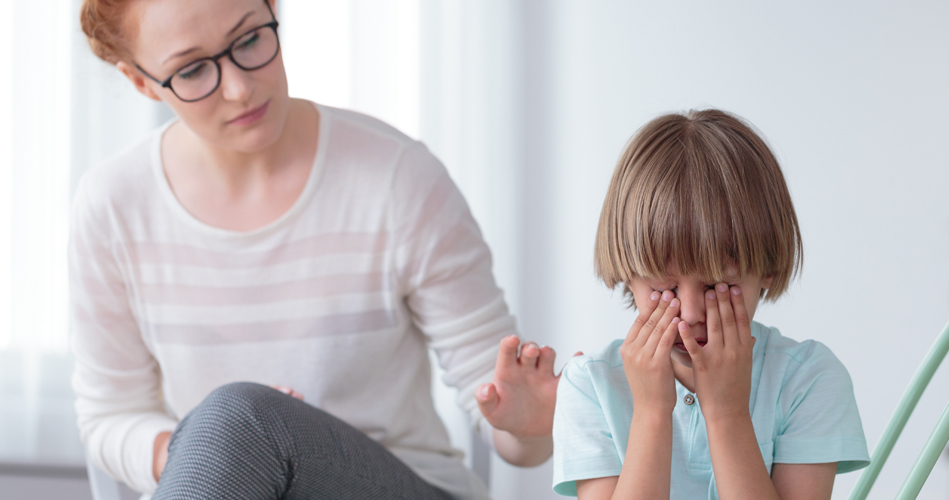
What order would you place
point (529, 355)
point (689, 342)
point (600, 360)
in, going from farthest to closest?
point (529, 355) → point (600, 360) → point (689, 342)

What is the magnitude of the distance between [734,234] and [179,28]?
0.67 meters

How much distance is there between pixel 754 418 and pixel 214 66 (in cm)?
74

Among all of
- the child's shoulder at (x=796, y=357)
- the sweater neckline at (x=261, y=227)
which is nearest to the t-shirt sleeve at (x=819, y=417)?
the child's shoulder at (x=796, y=357)

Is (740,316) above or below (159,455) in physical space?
A: above

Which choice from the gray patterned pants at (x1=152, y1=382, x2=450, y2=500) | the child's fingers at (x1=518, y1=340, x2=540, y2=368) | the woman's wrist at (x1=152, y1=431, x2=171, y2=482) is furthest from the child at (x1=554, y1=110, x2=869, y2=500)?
the woman's wrist at (x1=152, y1=431, x2=171, y2=482)

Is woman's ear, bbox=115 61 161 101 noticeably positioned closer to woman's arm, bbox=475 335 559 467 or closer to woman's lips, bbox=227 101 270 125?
woman's lips, bbox=227 101 270 125

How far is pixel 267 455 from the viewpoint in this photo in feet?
2.63

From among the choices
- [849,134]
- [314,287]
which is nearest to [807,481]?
[314,287]

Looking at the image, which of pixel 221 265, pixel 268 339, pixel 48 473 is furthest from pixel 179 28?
pixel 48 473

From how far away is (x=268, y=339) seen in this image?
1.08m

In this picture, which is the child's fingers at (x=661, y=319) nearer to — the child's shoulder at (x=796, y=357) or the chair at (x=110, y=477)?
the child's shoulder at (x=796, y=357)

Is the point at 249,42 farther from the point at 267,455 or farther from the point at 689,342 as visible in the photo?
the point at 689,342

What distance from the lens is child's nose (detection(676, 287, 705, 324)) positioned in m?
0.66

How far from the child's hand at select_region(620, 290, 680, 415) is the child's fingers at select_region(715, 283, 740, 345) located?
0.12 ft
